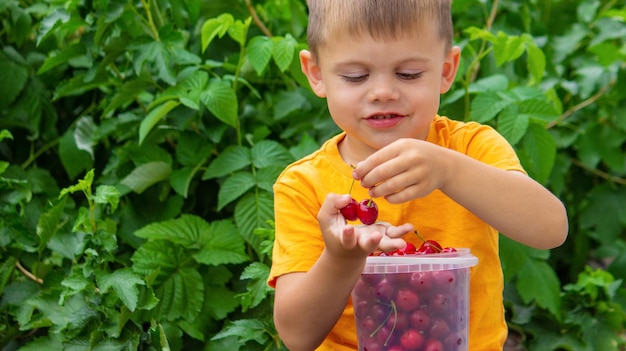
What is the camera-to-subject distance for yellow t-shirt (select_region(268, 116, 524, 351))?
5.93 ft

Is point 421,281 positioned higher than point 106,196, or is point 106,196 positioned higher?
point 421,281

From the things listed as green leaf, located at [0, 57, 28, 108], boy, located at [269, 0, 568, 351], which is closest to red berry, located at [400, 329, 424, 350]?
boy, located at [269, 0, 568, 351]

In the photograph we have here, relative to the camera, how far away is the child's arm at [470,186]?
1486 millimetres

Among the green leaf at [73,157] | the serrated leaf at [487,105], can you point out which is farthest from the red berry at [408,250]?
the green leaf at [73,157]

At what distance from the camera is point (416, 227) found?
71.5 inches

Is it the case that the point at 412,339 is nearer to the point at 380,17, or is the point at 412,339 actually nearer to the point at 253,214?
the point at 380,17

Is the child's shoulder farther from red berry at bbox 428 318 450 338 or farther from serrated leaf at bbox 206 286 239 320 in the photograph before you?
serrated leaf at bbox 206 286 239 320

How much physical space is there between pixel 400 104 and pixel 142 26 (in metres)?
1.37

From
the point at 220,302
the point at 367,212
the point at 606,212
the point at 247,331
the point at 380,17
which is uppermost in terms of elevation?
the point at 380,17

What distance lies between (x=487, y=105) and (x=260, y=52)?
65 cm

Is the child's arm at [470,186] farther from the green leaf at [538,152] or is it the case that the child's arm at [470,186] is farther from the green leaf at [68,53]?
the green leaf at [68,53]

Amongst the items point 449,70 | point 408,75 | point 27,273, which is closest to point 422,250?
point 408,75

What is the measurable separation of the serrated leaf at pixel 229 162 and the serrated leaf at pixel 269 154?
2 cm

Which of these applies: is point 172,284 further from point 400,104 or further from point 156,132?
point 400,104
